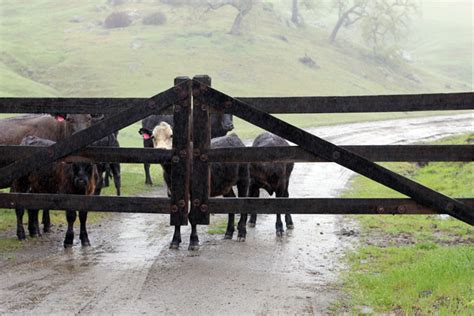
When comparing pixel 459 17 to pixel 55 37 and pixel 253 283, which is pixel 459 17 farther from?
pixel 253 283

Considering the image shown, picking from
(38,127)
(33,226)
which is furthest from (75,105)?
(38,127)

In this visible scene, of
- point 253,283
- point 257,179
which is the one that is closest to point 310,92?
point 257,179

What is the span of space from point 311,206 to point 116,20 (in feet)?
215

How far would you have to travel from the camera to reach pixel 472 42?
99812 millimetres

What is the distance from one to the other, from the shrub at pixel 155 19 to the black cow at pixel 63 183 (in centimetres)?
6145

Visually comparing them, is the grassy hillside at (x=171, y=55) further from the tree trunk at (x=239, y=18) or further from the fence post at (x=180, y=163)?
the fence post at (x=180, y=163)

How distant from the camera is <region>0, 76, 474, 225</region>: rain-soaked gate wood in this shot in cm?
748

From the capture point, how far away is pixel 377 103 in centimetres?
789

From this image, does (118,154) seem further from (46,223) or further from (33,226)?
(46,223)

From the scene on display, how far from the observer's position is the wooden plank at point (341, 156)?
736 cm

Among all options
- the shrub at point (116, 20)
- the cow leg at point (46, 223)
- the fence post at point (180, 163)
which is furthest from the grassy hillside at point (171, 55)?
the fence post at point (180, 163)

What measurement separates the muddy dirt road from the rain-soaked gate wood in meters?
0.91

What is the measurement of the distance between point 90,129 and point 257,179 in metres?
5.55

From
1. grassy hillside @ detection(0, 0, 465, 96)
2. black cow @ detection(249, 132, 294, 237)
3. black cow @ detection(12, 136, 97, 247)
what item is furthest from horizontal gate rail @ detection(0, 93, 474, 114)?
grassy hillside @ detection(0, 0, 465, 96)
